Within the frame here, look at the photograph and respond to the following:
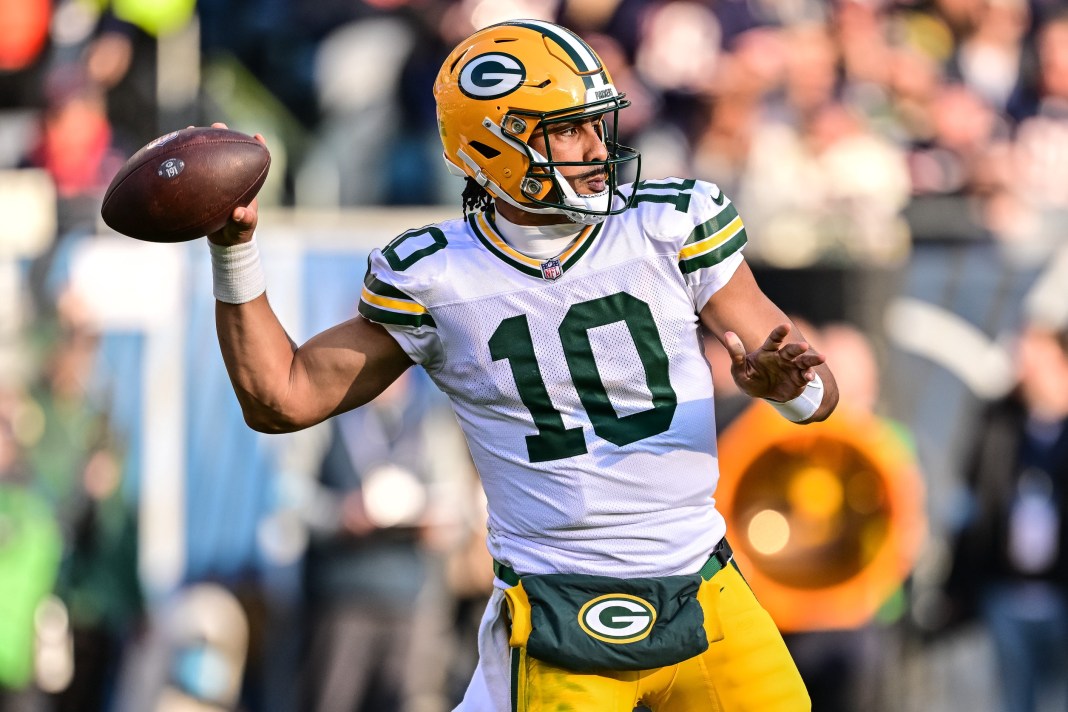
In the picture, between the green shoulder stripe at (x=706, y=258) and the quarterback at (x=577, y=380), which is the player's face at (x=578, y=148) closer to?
the quarterback at (x=577, y=380)

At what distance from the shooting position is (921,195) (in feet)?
19.1

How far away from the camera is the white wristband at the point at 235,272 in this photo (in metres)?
2.83

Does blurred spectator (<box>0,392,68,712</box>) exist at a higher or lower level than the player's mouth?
lower

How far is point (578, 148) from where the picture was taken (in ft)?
9.55

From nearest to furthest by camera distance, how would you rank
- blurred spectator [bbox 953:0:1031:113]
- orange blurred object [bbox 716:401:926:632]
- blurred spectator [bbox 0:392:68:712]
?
blurred spectator [bbox 0:392:68:712], orange blurred object [bbox 716:401:926:632], blurred spectator [bbox 953:0:1031:113]

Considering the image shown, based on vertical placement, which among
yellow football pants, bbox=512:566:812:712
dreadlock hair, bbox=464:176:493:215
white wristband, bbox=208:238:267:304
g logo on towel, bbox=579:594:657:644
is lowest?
yellow football pants, bbox=512:566:812:712

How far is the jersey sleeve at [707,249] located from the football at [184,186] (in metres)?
0.90

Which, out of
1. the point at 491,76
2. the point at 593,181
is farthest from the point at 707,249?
the point at 491,76

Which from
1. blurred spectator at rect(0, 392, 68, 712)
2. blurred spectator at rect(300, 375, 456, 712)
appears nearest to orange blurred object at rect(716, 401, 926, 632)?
blurred spectator at rect(300, 375, 456, 712)

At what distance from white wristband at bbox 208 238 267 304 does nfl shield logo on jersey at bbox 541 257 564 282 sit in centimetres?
60

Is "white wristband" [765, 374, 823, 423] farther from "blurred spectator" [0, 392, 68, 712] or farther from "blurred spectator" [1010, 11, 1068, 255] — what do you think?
"blurred spectator" [0, 392, 68, 712]

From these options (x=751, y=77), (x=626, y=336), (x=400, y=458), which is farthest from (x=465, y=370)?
(x=751, y=77)

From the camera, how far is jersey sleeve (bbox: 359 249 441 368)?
2852 millimetres

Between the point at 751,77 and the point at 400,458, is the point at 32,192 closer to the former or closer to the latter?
the point at 400,458
